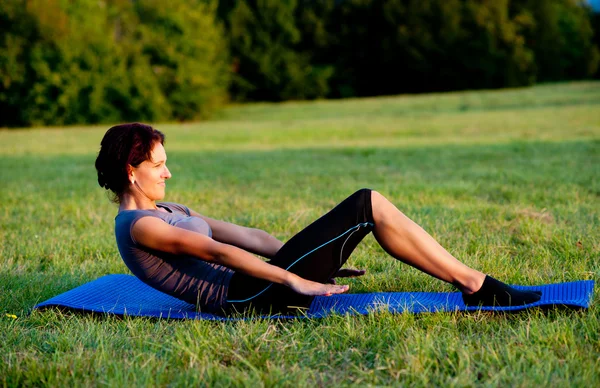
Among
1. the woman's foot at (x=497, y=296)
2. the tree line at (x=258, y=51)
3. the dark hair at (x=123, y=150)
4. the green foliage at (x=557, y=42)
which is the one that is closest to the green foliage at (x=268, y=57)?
the tree line at (x=258, y=51)

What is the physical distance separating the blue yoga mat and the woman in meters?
0.10

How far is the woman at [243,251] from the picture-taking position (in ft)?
10.5

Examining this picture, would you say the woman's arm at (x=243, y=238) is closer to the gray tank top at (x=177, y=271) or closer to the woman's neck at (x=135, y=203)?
the gray tank top at (x=177, y=271)

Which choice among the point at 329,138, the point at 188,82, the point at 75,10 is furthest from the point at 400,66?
the point at 329,138

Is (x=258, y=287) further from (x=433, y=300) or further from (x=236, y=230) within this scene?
(x=433, y=300)

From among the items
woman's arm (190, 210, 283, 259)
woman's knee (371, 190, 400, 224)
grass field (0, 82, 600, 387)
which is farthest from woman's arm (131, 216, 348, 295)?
woman's arm (190, 210, 283, 259)

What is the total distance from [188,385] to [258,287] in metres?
0.88

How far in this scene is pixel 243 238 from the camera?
3.87 metres

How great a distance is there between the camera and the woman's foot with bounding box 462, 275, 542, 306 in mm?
3262

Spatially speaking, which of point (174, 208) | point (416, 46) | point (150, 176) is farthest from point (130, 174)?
point (416, 46)

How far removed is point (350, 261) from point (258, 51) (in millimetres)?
38708

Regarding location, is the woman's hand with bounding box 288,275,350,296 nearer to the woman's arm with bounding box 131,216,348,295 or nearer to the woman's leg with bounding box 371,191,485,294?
the woman's arm with bounding box 131,216,348,295

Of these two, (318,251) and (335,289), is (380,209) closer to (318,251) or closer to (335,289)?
(318,251)

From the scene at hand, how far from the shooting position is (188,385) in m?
2.55
